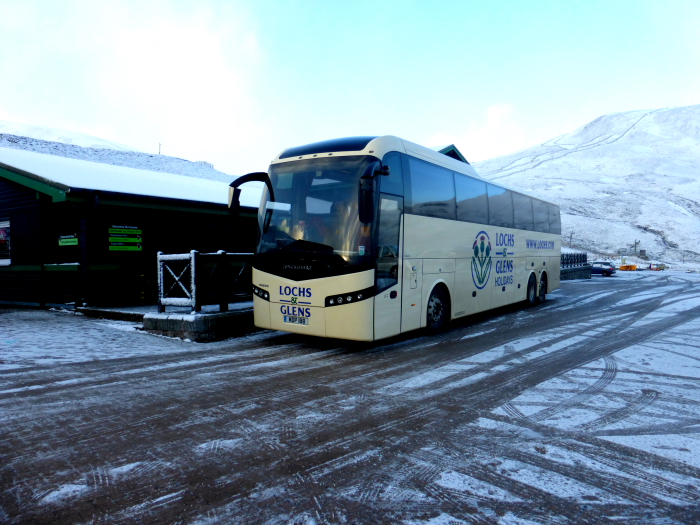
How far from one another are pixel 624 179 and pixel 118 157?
106 meters

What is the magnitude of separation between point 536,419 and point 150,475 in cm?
340

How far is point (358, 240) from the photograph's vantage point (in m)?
7.39

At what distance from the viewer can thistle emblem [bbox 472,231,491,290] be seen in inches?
424

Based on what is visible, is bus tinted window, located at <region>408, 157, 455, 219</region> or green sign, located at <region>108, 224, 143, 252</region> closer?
bus tinted window, located at <region>408, 157, 455, 219</region>

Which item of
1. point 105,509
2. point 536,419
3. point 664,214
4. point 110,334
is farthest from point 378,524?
point 664,214

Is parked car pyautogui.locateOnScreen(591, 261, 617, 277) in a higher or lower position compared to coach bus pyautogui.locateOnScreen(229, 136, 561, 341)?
lower

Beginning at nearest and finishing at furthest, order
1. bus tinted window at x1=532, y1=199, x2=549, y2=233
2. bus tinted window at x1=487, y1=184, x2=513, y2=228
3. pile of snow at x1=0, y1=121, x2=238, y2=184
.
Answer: bus tinted window at x1=487, y1=184, x2=513, y2=228
bus tinted window at x1=532, y1=199, x2=549, y2=233
pile of snow at x1=0, y1=121, x2=238, y2=184

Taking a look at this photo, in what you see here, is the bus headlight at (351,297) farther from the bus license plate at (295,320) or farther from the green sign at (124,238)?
the green sign at (124,238)

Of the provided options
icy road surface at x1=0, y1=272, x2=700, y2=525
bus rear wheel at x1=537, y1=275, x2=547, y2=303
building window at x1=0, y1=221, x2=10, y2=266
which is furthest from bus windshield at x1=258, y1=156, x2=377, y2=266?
bus rear wheel at x1=537, y1=275, x2=547, y2=303

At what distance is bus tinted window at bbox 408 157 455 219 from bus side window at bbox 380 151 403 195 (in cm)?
39

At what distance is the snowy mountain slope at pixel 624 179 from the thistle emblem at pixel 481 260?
59.6 m

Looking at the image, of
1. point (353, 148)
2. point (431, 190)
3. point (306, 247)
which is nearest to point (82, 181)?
point (306, 247)

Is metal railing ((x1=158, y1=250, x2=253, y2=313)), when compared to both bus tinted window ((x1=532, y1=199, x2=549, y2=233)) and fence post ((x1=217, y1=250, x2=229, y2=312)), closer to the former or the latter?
fence post ((x1=217, y1=250, x2=229, y2=312))

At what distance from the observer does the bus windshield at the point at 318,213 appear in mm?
7410
